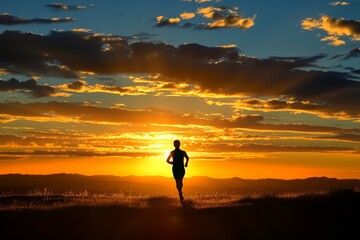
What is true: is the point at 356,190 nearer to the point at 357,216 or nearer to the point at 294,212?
the point at 357,216

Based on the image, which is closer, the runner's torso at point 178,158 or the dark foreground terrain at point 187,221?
the dark foreground terrain at point 187,221

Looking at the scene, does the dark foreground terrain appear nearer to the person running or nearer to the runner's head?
the person running

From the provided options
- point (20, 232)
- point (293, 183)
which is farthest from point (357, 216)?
point (293, 183)

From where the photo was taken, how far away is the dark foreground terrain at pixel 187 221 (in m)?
23.0

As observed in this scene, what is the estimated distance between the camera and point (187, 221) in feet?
78.6

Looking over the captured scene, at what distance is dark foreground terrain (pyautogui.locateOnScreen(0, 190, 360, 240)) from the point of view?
2302 centimetres

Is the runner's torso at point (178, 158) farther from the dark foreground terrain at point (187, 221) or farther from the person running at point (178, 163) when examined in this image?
the dark foreground terrain at point (187, 221)

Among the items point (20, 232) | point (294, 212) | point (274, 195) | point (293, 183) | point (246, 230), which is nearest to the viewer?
point (20, 232)

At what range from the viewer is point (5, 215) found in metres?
23.8

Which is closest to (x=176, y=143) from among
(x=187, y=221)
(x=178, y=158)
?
(x=178, y=158)

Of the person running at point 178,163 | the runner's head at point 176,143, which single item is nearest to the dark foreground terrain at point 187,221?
the person running at point 178,163

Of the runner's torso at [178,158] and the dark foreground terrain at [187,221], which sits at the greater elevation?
the runner's torso at [178,158]

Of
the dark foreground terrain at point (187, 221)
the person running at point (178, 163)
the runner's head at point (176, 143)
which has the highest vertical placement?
the runner's head at point (176, 143)

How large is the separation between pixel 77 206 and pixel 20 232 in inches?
125
